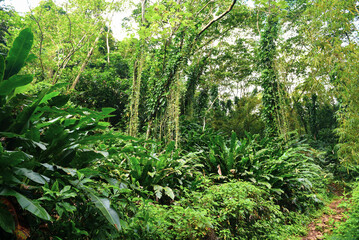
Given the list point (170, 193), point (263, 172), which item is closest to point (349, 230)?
point (263, 172)

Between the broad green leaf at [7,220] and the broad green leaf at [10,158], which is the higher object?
the broad green leaf at [10,158]

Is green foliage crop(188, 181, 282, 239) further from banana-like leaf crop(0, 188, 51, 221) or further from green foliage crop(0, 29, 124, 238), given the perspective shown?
banana-like leaf crop(0, 188, 51, 221)

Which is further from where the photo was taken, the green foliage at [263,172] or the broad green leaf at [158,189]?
the green foliage at [263,172]

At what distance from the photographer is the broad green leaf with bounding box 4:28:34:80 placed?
1.28m

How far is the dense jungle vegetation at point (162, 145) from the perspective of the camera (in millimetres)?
1130

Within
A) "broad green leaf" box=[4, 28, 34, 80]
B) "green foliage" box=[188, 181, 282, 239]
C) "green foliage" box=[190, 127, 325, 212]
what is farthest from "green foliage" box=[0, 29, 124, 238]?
"green foliage" box=[190, 127, 325, 212]

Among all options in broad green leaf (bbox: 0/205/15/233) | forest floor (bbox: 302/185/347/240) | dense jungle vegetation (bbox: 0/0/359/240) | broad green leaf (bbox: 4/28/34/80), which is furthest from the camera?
forest floor (bbox: 302/185/347/240)

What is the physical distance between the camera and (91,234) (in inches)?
42.9

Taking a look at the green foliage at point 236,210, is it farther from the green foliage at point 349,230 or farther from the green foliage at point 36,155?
the green foliage at point 36,155

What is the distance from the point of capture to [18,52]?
4.27 feet

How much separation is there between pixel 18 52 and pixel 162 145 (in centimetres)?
275

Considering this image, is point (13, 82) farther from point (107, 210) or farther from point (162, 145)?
point (162, 145)

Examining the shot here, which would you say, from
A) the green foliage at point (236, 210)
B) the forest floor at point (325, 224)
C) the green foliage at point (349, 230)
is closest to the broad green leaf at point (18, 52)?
the green foliage at point (236, 210)

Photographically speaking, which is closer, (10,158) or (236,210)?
(10,158)
